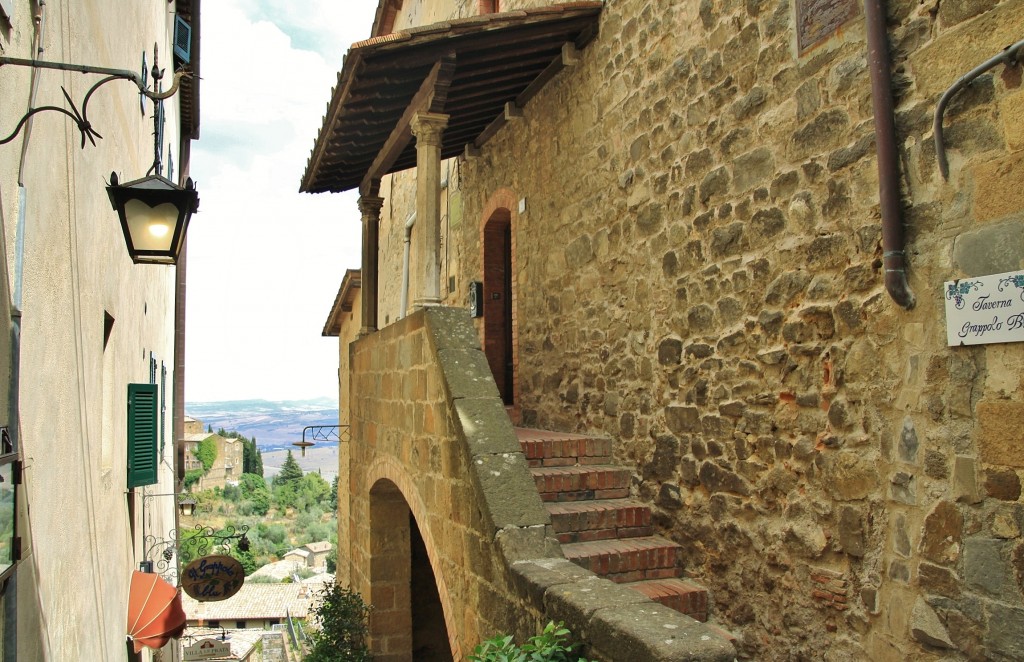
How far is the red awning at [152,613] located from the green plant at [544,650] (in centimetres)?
368

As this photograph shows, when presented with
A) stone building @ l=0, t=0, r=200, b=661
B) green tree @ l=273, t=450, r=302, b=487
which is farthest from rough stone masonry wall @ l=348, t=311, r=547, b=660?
green tree @ l=273, t=450, r=302, b=487

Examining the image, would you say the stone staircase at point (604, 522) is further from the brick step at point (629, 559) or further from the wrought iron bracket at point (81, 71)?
the wrought iron bracket at point (81, 71)

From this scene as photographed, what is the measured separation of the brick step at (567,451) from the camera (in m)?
5.65

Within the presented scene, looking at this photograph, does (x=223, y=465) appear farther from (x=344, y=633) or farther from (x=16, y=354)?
(x=16, y=354)

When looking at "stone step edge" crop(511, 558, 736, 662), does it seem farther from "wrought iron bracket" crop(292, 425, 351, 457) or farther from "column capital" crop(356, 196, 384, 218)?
"wrought iron bracket" crop(292, 425, 351, 457)

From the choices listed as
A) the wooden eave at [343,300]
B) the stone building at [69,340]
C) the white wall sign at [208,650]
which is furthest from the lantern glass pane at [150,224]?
the white wall sign at [208,650]

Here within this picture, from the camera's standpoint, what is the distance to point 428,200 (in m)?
5.90

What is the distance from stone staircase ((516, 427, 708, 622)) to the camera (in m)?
4.60

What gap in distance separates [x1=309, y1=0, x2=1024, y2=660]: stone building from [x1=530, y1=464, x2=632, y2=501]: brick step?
0.07 metres

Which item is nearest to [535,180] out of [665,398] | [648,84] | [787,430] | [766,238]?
[648,84]

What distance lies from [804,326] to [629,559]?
1.88 metres

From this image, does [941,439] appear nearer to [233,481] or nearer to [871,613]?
[871,613]

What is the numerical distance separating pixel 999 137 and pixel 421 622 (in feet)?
23.5

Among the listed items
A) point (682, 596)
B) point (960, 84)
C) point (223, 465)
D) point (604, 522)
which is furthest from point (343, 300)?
point (223, 465)
